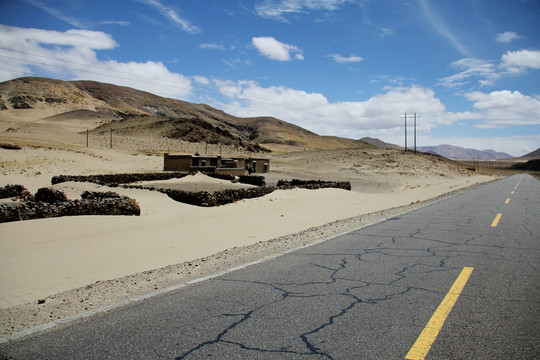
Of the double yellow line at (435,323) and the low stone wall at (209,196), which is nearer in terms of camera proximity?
the double yellow line at (435,323)

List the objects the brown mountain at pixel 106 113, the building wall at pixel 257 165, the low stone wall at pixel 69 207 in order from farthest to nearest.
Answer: the brown mountain at pixel 106 113, the building wall at pixel 257 165, the low stone wall at pixel 69 207

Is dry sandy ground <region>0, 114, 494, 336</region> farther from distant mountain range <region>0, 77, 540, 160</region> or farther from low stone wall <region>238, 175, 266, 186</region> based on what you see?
distant mountain range <region>0, 77, 540, 160</region>

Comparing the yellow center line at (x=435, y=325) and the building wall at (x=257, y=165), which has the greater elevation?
the building wall at (x=257, y=165)

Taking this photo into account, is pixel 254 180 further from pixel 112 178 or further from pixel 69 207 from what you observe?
pixel 69 207

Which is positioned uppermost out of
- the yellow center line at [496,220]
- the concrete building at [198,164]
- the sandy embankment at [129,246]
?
the concrete building at [198,164]

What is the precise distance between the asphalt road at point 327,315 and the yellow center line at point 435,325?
4 cm

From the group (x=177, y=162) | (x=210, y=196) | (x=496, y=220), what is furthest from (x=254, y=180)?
(x=496, y=220)

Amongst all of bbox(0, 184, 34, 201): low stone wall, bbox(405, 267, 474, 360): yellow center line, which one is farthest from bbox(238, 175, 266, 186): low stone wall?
bbox(405, 267, 474, 360): yellow center line

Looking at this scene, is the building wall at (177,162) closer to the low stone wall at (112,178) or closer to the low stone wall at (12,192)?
the low stone wall at (112,178)

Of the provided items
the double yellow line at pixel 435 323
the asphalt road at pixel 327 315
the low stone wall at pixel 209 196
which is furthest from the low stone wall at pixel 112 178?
the double yellow line at pixel 435 323

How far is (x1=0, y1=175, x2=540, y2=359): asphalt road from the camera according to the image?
3.73 meters

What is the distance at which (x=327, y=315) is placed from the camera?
4559 millimetres

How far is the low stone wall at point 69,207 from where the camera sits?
37.3 feet

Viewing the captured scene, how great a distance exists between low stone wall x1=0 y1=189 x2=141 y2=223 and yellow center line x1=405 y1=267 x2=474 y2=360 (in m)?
11.1
